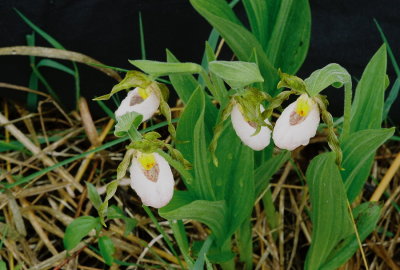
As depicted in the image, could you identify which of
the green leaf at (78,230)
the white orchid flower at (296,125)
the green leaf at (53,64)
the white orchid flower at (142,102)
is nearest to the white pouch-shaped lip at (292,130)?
the white orchid flower at (296,125)

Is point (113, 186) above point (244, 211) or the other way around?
above

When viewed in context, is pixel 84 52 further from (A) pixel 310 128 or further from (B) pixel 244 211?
(A) pixel 310 128

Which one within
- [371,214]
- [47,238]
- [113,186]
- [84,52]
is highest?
[84,52]

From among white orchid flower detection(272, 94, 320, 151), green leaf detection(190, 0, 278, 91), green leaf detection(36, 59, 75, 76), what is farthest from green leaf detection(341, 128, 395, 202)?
green leaf detection(36, 59, 75, 76)

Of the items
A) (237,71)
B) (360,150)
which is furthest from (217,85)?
(360,150)

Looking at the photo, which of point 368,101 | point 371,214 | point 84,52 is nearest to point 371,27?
point 368,101

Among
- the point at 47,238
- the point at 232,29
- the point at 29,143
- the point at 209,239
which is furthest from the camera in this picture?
the point at 29,143
